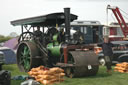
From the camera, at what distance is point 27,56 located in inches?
428

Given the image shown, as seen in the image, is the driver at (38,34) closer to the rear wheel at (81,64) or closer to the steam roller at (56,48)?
the steam roller at (56,48)

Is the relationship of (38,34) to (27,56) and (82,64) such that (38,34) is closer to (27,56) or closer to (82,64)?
(27,56)

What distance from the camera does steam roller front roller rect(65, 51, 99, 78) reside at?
8.75m

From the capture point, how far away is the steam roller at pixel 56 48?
9.00 m

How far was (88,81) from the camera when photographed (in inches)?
320

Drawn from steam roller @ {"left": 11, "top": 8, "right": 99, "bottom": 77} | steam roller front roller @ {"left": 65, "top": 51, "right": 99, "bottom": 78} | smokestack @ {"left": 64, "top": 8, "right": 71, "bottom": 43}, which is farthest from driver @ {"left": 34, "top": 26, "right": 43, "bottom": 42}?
steam roller front roller @ {"left": 65, "top": 51, "right": 99, "bottom": 78}

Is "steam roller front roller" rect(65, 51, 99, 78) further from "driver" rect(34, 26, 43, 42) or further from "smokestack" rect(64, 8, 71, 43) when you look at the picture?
"driver" rect(34, 26, 43, 42)

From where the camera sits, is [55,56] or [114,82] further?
[55,56]

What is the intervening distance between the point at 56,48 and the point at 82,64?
137 centimetres

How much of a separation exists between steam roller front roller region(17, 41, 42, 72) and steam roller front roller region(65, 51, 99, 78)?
1.57m

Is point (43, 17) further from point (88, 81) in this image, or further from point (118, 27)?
point (118, 27)

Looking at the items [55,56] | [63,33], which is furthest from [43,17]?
[55,56]

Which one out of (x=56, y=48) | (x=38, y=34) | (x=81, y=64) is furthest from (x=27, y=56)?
(x=81, y=64)

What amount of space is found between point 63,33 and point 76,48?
0.98 m
